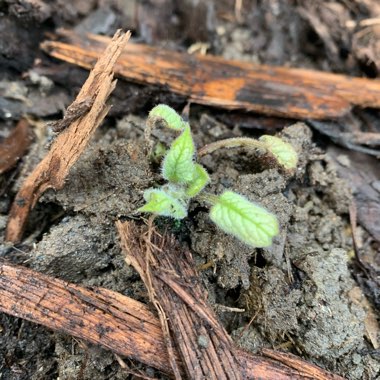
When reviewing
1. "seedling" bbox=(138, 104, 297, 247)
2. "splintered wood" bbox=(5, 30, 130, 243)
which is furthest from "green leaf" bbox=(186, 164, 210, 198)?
"splintered wood" bbox=(5, 30, 130, 243)

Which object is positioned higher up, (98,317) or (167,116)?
(167,116)

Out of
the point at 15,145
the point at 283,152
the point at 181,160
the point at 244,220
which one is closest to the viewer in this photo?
the point at 244,220

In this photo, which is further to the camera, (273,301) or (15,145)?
(15,145)

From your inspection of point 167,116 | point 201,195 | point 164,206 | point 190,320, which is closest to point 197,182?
point 201,195

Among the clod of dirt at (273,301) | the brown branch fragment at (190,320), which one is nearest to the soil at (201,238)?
the clod of dirt at (273,301)

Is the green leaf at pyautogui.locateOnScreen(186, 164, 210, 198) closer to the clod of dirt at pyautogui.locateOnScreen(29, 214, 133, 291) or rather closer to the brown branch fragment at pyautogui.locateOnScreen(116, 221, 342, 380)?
the brown branch fragment at pyautogui.locateOnScreen(116, 221, 342, 380)

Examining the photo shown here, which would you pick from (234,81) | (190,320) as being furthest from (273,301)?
(234,81)

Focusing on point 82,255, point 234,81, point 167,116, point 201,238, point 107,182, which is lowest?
point 82,255

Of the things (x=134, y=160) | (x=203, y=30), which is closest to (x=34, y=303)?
(x=134, y=160)

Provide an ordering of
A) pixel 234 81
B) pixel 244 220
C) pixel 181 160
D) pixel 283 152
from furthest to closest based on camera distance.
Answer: pixel 234 81 < pixel 283 152 < pixel 181 160 < pixel 244 220

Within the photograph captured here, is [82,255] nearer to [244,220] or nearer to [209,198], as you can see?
[209,198]

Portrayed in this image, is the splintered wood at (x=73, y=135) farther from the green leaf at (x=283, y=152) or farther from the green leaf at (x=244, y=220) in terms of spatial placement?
the green leaf at (x=283, y=152)
